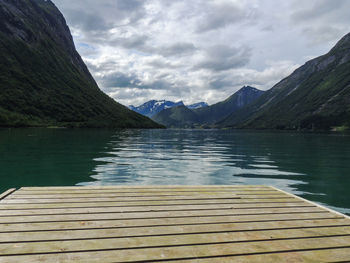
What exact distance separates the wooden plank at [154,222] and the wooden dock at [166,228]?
0.08 feet

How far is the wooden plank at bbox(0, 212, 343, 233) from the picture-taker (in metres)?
6.55

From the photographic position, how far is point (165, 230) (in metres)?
6.56

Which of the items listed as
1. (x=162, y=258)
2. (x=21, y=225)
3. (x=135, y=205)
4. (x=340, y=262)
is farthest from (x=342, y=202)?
(x=21, y=225)

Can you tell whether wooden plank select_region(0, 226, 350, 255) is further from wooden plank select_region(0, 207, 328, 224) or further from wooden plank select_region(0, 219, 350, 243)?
wooden plank select_region(0, 207, 328, 224)

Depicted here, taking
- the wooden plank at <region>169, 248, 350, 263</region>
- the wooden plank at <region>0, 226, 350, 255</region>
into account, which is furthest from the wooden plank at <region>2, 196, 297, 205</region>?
the wooden plank at <region>169, 248, 350, 263</region>

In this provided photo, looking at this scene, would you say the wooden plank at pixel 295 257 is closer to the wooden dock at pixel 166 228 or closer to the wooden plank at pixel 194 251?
the wooden dock at pixel 166 228

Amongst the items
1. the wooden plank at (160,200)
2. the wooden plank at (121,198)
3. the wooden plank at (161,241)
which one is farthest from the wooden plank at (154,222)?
the wooden plank at (121,198)

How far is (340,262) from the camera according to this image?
5172 mm

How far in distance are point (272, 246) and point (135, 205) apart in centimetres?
445

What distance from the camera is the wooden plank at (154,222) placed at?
6.55 metres

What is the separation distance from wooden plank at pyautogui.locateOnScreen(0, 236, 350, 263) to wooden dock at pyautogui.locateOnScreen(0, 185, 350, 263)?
0.8 inches

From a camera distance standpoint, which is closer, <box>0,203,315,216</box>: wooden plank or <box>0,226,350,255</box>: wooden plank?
<box>0,226,350,255</box>: wooden plank

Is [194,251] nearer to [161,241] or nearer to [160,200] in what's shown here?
[161,241]

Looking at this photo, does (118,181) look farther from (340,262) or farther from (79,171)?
(340,262)
